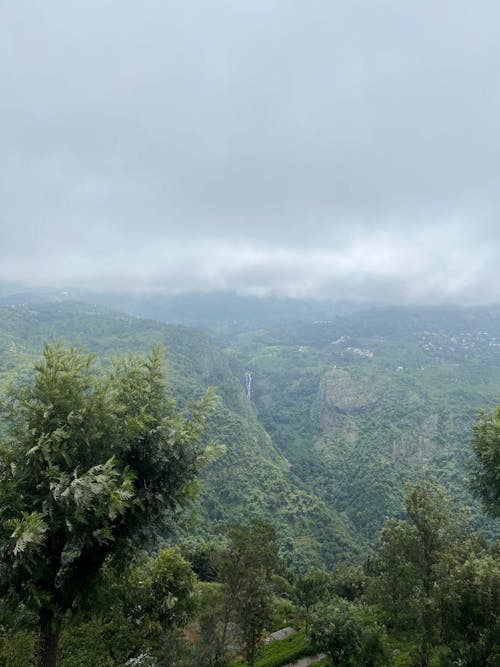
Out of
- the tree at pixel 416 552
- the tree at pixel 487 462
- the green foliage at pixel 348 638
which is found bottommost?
the green foliage at pixel 348 638

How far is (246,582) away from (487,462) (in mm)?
14888

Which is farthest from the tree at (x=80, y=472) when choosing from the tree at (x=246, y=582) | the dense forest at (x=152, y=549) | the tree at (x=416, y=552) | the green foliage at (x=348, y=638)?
the green foliage at (x=348, y=638)

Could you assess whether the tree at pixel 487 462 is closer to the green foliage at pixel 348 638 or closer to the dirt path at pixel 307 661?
the green foliage at pixel 348 638

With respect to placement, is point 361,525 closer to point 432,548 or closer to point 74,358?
point 432,548

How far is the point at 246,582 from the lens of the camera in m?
22.3

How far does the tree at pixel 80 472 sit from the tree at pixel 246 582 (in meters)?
12.5

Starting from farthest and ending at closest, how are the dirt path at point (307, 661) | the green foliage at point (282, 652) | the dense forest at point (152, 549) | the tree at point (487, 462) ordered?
the green foliage at point (282, 652), the dirt path at point (307, 661), the tree at point (487, 462), the dense forest at point (152, 549)

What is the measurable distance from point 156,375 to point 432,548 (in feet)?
56.4

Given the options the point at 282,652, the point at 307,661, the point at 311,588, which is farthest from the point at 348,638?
the point at 311,588

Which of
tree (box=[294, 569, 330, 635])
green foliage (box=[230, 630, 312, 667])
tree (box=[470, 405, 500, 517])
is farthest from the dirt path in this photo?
tree (box=[470, 405, 500, 517])

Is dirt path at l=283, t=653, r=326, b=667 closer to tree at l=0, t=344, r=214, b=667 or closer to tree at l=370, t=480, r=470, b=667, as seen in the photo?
tree at l=370, t=480, r=470, b=667

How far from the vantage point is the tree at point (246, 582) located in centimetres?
2228

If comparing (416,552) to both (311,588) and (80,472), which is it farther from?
(311,588)

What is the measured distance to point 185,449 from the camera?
12133mm
